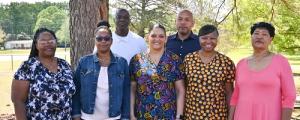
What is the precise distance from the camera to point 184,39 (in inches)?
204

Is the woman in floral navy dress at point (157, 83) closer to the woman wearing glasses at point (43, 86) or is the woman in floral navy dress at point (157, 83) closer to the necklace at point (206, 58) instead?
the necklace at point (206, 58)

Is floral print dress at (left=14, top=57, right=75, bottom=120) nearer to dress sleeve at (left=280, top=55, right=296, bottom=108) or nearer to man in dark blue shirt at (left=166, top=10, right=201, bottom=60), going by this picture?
man in dark blue shirt at (left=166, top=10, right=201, bottom=60)

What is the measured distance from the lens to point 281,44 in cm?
2470

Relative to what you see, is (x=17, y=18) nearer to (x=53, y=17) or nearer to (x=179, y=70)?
(x=53, y=17)

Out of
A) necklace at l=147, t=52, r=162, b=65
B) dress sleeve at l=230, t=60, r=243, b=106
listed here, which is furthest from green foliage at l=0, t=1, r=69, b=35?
dress sleeve at l=230, t=60, r=243, b=106

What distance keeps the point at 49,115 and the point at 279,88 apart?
2.23m

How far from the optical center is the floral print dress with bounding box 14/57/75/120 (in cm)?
396

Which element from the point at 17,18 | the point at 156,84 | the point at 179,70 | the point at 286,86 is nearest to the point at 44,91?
the point at 156,84

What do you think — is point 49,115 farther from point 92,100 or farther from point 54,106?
point 92,100

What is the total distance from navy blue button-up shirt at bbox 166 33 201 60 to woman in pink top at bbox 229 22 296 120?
3.00 feet

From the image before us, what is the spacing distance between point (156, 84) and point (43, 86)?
3.78ft

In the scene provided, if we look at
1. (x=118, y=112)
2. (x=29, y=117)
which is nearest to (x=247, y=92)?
(x=118, y=112)

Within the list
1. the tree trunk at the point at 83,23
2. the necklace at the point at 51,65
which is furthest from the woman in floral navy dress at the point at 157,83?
the tree trunk at the point at 83,23

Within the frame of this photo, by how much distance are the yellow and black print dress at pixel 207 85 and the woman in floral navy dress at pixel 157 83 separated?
0.37ft
